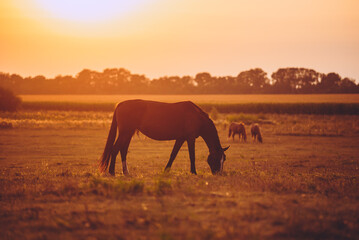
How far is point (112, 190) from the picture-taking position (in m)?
7.03

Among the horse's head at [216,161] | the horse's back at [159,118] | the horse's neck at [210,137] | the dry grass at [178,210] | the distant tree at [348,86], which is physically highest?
the distant tree at [348,86]

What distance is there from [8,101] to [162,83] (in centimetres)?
6636

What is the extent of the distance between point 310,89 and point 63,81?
249 ft

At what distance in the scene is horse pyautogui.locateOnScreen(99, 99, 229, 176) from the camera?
1086 cm

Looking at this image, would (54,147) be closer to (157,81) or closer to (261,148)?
(261,148)

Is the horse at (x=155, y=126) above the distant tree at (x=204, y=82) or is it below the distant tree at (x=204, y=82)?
below

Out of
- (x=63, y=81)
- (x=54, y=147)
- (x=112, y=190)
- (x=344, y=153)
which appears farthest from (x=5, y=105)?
(x=63, y=81)

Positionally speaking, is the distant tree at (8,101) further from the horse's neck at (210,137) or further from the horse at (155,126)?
the horse's neck at (210,137)

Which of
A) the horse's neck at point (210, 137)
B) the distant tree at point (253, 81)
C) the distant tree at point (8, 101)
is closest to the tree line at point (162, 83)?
the distant tree at point (253, 81)

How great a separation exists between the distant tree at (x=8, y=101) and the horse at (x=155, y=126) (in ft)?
165

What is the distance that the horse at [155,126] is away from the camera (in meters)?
10.9

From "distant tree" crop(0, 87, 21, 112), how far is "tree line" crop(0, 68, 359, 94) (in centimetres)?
5107

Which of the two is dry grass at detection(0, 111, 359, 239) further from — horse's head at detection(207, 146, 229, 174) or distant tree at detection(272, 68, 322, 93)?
distant tree at detection(272, 68, 322, 93)

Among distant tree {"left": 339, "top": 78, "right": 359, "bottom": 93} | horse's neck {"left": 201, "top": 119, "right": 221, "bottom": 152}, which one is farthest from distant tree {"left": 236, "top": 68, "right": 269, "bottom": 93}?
horse's neck {"left": 201, "top": 119, "right": 221, "bottom": 152}
